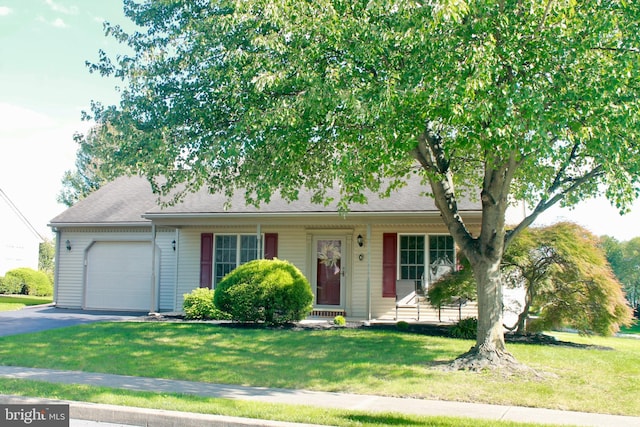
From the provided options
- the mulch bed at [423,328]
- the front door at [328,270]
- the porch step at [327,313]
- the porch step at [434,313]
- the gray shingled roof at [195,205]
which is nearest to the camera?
the mulch bed at [423,328]

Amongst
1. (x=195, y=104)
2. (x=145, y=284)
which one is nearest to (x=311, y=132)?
(x=195, y=104)

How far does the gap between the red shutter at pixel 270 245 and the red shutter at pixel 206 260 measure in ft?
6.29

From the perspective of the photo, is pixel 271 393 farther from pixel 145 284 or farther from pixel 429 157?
pixel 145 284

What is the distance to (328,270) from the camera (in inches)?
723

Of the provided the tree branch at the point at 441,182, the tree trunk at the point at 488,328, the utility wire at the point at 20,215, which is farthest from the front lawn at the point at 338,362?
the utility wire at the point at 20,215

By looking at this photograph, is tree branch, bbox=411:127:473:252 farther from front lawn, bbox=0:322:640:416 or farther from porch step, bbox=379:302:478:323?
porch step, bbox=379:302:478:323

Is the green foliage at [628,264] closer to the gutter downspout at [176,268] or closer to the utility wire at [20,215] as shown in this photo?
the gutter downspout at [176,268]

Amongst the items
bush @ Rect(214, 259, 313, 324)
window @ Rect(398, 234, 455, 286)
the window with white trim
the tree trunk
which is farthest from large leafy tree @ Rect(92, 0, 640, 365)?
the window with white trim

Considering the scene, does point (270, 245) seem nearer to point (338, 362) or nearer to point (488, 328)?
point (338, 362)

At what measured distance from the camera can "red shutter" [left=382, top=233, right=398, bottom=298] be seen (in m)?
17.2

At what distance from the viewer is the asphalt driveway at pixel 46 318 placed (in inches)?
586

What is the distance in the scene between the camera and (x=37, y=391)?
307 inches

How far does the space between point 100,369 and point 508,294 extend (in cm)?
1188

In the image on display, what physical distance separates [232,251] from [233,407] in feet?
40.0
